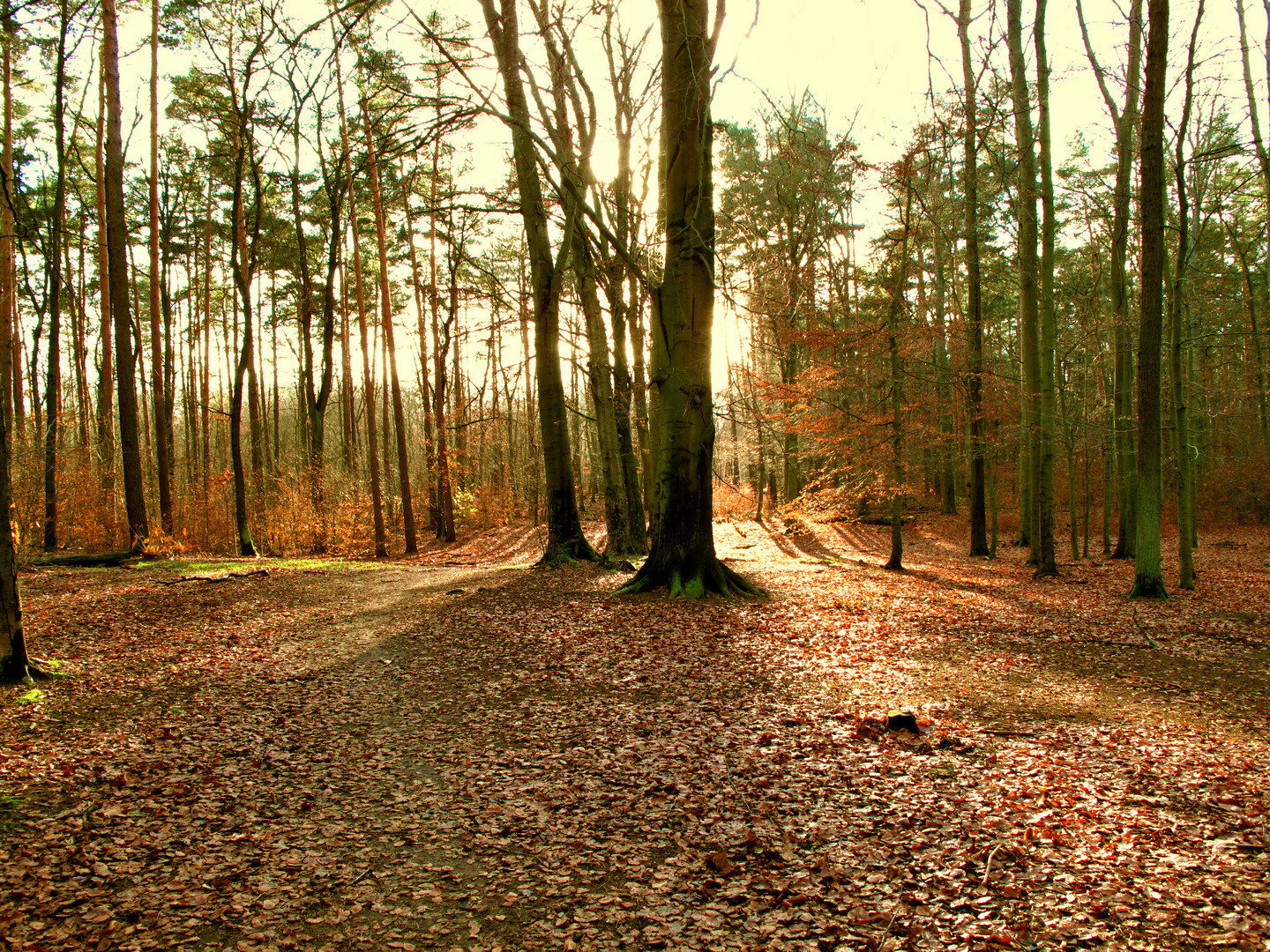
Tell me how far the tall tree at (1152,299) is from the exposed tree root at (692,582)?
18.4 feet

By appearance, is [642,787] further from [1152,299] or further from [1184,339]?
[1184,339]

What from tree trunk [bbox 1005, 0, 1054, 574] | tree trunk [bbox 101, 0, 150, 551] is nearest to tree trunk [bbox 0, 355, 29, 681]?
tree trunk [bbox 101, 0, 150, 551]

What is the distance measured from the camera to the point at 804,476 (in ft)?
89.9

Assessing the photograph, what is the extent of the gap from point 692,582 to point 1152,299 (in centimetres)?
734

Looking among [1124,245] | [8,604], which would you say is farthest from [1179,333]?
[8,604]

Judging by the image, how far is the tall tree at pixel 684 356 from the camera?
27.5ft

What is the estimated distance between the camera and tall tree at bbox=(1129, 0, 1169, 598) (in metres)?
8.81

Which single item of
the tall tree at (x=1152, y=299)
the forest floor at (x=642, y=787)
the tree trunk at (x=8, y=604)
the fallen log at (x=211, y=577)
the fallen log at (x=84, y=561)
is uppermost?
the tall tree at (x=1152, y=299)

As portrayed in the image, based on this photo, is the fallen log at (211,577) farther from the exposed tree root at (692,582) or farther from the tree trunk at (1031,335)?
the tree trunk at (1031,335)

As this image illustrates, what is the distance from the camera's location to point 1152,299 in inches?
364

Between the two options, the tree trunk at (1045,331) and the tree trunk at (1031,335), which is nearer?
the tree trunk at (1045,331)

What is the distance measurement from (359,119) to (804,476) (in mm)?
19354

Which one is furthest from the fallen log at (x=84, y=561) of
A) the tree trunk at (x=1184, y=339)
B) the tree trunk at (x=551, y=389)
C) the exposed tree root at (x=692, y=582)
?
the tree trunk at (x=1184, y=339)

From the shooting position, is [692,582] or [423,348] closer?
[692,582]
